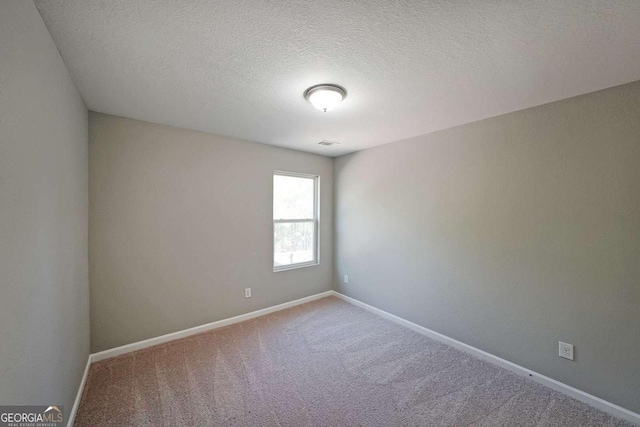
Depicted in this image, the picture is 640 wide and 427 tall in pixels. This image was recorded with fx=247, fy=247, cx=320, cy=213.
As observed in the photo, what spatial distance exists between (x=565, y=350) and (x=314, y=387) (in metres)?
2.10

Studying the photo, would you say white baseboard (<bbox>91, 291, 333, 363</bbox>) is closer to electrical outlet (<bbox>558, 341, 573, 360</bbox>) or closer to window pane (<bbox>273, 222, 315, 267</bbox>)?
window pane (<bbox>273, 222, 315, 267</bbox>)

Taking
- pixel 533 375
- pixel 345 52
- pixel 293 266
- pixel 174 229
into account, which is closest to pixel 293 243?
pixel 293 266

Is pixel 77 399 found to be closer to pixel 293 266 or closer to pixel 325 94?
pixel 293 266

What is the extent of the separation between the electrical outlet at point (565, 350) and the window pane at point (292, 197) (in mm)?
3195

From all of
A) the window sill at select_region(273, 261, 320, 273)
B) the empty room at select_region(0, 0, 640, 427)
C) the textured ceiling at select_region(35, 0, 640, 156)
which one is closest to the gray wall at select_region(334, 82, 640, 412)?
the empty room at select_region(0, 0, 640, 427)

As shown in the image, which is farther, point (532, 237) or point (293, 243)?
point (293, 243)

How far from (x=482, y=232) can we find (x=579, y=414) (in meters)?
1.50

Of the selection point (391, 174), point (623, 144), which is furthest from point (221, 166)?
point (623, 144)

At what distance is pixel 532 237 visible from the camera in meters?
2.23

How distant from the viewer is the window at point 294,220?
3.75 m

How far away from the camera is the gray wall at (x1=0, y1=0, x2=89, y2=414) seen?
37.8 inches

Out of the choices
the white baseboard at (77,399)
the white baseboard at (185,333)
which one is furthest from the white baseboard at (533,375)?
the white baseboard at (77,399)

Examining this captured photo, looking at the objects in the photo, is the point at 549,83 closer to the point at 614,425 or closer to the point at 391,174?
the point at 391,174

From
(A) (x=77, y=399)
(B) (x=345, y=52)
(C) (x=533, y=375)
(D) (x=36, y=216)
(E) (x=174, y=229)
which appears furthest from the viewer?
(E) (x=174, y=229)
